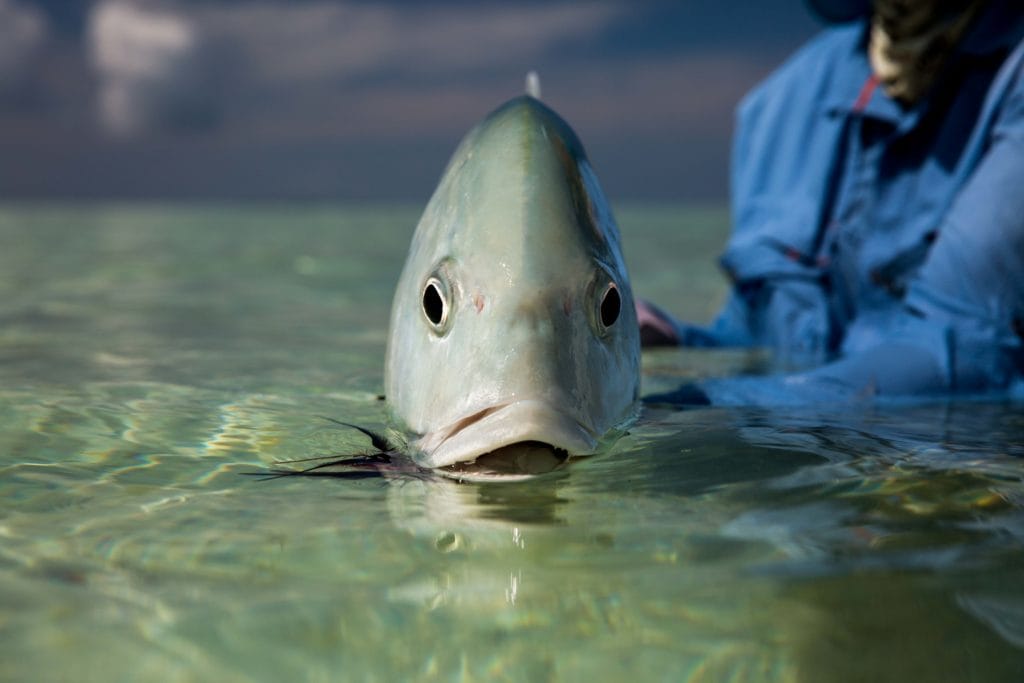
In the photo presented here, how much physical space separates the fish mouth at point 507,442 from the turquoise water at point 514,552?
1.9 inches

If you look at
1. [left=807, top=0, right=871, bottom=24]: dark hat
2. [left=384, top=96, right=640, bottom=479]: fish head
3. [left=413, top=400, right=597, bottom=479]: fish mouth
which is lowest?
[left=413, top=400, right=597, bottom=479]: fish mouth

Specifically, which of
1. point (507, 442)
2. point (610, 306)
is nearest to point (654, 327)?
point (610, 306)

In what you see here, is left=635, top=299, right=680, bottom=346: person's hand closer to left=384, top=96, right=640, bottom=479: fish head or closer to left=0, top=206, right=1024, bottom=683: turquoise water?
left=0, top=206, right=1024, bottom=683: turquoise water

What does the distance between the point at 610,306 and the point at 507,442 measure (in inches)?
15.3

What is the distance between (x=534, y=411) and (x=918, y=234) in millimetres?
2482

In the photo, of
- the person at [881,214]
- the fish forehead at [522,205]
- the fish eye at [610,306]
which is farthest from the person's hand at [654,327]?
the fish eye at [610,306]

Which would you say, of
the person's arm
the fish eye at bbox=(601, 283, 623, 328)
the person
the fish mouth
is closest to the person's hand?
the person

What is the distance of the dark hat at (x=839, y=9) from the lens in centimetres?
380

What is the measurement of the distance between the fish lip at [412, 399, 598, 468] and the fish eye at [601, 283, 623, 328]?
0.23 metres

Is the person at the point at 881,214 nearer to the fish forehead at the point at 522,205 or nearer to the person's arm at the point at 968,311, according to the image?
the person's arm at the point at 968,311

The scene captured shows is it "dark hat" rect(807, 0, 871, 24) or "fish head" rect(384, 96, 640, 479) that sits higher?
"dark hat" rect(807, 0, 871, 24)

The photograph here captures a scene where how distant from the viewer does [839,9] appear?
3.85 metres

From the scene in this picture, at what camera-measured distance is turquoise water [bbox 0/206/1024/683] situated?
118cm

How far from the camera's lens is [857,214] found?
149 inches
